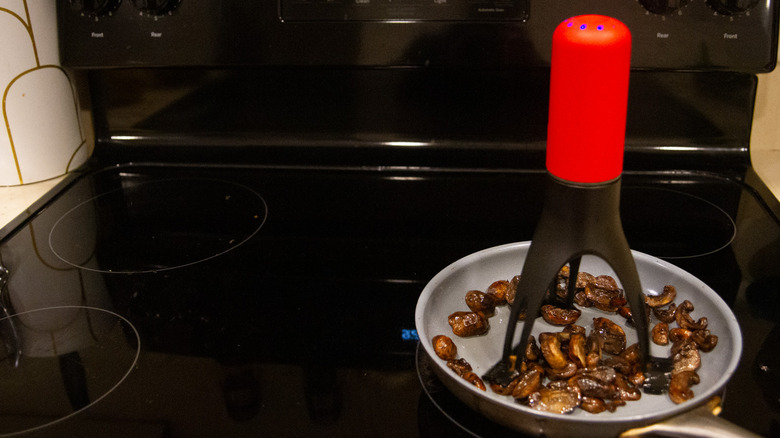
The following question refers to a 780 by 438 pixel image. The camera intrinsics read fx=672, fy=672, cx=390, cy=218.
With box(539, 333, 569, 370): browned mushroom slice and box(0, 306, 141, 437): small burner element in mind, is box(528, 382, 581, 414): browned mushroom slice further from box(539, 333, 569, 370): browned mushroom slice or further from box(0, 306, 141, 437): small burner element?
box(0, 306, 141, 437): small burner element

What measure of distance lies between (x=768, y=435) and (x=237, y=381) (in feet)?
1.24

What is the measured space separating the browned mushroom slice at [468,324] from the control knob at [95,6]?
1.83 feet

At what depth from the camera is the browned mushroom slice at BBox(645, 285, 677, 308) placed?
568mm

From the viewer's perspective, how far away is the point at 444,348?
1.68ft

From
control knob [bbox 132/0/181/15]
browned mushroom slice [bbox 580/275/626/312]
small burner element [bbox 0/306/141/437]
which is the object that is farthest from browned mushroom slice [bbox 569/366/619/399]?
control knob [bbox 132/0/181/15]

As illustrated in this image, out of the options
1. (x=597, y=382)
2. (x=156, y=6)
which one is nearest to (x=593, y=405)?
(x=597, y=382)

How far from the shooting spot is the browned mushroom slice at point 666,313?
0.56m

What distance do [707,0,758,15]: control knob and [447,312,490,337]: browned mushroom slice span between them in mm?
462

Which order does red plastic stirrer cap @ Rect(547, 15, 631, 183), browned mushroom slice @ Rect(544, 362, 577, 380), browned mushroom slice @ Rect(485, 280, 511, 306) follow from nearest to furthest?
1. red plastic stirrer cap @ Rect(547, 15, 631, 183)
2. browned mushroom slice @ Rect(544, 362, 577, 380)
3. browned mushroom slice @ Rect(485, 280, 511, 306)

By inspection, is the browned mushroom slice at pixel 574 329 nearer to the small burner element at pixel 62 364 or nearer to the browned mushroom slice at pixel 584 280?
the browned mushroom slice at pixel 584 280

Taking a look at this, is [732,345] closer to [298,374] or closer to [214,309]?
[298,374]

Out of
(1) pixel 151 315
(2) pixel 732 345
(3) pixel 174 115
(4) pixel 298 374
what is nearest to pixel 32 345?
(1) pixel 151 315

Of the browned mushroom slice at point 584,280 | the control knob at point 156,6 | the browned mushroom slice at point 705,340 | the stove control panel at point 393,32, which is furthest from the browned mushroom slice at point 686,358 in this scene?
the control knob at point 156,6

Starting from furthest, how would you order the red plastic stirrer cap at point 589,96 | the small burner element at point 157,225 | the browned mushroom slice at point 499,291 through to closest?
1. the small burner element at point 157,225
2. the browned mushroom slice at point 499,291
3. the red plastic stirrer cap at point 589,96
